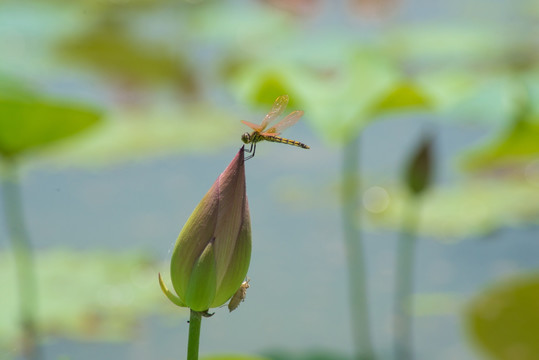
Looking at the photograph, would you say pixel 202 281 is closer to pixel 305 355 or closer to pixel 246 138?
pixel 246 138

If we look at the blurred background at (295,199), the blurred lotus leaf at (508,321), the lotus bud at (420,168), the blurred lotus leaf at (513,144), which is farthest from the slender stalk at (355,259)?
the blurred lotus leaf at (513,144)

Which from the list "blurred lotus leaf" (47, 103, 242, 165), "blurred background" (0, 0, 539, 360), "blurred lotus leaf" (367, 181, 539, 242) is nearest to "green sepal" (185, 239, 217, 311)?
"blurred background" (0, 0, 539, 360)

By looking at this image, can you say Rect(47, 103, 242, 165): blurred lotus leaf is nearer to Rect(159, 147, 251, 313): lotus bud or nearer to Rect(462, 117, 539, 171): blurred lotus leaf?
Rect(462, 117, 539, 171): blurred lotus leaf

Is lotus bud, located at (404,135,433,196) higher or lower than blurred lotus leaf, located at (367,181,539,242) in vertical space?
lower

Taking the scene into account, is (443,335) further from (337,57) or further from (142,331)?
(337,57)

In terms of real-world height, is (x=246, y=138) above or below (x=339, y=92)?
below

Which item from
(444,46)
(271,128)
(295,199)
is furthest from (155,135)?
(271,128)

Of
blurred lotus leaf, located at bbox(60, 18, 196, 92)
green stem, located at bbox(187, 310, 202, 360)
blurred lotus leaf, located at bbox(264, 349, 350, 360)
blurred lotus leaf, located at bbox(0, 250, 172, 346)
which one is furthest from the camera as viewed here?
blurred lotus leaf, located at bbox(60, 18, 196, 92)
